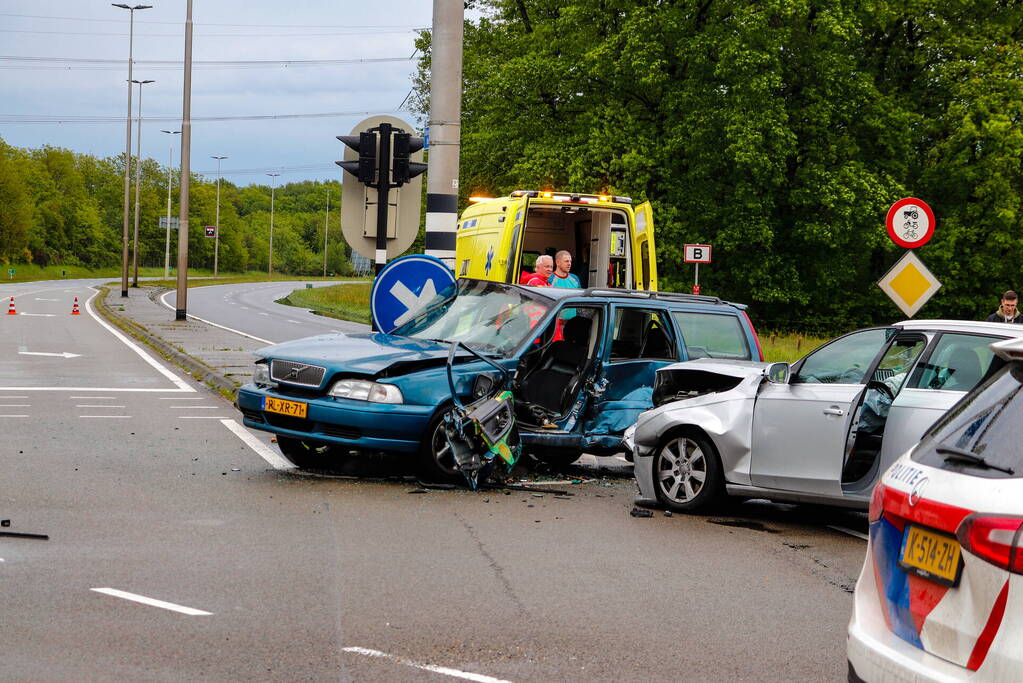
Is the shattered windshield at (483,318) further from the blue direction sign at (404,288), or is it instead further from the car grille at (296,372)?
the car grille at (296,372)

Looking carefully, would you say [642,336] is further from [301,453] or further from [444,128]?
[444,128]

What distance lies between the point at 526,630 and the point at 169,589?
1806 mm

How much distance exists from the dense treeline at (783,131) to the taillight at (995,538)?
3463cm

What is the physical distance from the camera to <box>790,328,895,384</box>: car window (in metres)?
8.66

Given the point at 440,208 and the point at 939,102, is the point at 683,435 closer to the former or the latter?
the point at 440,208

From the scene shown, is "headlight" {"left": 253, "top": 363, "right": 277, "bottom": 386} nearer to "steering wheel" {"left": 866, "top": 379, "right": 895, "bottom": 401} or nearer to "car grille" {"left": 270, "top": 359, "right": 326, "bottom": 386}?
"car grille" {"left": 270, "top": 359, "right": 326, "bottom": 386}

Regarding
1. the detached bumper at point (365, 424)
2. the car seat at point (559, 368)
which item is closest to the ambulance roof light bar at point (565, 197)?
the car seat at point (559, 368)

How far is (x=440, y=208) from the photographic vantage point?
1335cm

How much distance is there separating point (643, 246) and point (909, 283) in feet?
16.9

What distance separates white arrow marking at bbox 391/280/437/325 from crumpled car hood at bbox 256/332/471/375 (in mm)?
1457

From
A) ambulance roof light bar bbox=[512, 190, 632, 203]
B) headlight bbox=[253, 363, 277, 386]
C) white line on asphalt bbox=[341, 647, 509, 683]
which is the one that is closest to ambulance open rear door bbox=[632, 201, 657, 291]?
ambulance roof light bar bbox=[512, 190, 632, 203]

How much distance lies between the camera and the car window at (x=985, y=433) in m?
3.20

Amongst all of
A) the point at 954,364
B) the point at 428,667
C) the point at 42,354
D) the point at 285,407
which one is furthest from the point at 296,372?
the point at 42,354

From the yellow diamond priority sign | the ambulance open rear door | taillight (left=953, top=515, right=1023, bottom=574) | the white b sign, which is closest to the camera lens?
taillight (left=953, top=515, right=1023, bottom=574)
